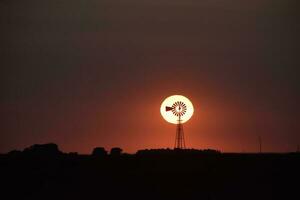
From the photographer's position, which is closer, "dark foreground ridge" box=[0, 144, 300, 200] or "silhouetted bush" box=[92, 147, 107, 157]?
"dark foreground ridge" box=[0, 144, 300, 200]

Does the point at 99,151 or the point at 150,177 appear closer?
the point at 150,177

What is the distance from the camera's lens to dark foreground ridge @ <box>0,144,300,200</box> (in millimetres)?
73500

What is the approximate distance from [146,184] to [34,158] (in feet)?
61.6

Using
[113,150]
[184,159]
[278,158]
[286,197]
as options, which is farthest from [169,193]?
[113,150]

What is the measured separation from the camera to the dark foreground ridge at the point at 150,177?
2894 inches

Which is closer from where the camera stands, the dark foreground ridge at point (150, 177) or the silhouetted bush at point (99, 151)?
the dark foreground ridge at point (150, 177)

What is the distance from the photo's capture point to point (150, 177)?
3118 inches

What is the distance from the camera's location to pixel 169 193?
72.9 metres

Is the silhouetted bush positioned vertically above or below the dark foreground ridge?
above

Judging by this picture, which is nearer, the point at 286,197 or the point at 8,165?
the point at 286,197

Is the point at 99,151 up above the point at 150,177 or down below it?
above

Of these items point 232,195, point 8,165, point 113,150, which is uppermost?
point 113,150

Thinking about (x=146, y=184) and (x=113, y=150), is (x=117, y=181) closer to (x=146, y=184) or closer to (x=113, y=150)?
(x=146, y=184)

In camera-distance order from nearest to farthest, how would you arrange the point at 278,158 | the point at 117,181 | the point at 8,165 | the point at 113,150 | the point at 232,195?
the point at 232,195 → the point at 117,181 → the point at 8,165 → the point at 278,158 → the point at 113,150
